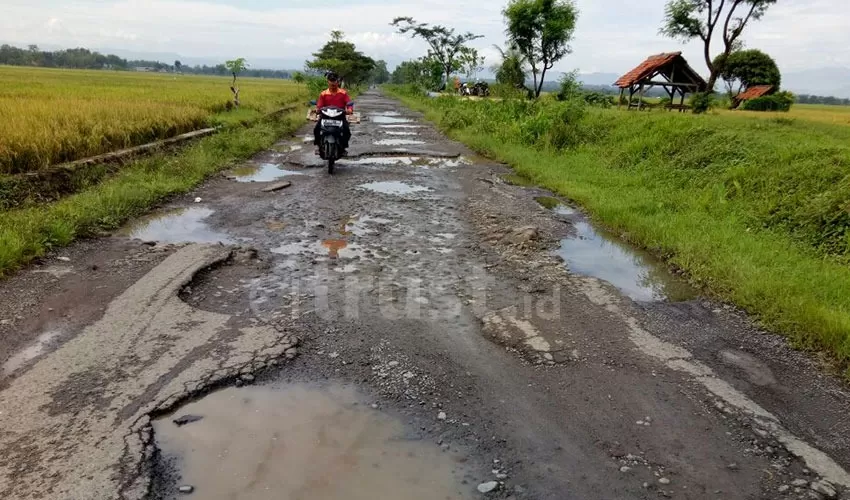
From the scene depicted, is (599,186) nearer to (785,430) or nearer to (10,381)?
(785,430)

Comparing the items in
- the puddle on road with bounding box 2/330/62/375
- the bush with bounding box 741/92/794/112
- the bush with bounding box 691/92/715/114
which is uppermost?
the bush with bounding box 741/92/794/112

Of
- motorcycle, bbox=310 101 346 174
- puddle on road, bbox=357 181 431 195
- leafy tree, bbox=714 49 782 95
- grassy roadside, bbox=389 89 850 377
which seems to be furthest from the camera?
leafy tree, bbox=714 49 782 95

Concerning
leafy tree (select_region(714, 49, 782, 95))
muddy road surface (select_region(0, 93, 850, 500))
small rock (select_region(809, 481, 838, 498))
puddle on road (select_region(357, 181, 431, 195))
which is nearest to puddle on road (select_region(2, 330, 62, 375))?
muddy road surface (select_region(0, 93, 850, 500))

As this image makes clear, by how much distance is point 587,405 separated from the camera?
2.79 meters

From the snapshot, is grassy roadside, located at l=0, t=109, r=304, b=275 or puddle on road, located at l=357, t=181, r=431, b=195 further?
puddle on road, located at l=357, t=181, r=431, b=195

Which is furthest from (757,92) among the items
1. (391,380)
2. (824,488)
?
(391,380)

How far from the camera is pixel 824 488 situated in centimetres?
223

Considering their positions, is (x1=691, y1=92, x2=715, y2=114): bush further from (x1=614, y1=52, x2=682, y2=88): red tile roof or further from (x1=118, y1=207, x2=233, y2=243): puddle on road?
(x1=118, y1=207, x2=233, y2=243): puddle on road

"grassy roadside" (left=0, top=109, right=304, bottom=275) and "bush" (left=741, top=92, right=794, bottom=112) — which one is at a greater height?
"bush" (left=741, top=92, right=794, bottom=112)

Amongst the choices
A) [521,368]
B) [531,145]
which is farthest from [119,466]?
[531,145]

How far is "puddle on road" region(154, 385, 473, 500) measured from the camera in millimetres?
2168

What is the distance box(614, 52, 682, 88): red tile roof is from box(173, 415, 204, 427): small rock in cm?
2101

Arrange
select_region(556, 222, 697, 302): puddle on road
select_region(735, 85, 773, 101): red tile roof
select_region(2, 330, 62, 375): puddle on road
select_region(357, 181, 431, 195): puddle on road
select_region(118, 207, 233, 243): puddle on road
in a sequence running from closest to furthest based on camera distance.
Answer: select_region(2, 330, 62, 375): puddle on road < select_region(556, 222, 697, 302): puddle on road < select_region(118, 207, 233, 243): puddle on road < select_region(357, 181, 431, 195): puddle on road < select_region(735, 85, 773, 101): red tile roof

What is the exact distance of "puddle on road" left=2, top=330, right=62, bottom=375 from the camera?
293cm
